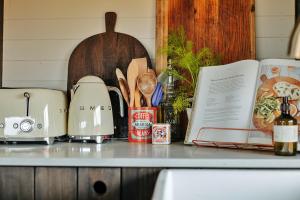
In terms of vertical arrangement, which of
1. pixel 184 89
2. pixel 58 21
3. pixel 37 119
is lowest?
pixel 37 119

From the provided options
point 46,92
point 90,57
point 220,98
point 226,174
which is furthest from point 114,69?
point 226,174

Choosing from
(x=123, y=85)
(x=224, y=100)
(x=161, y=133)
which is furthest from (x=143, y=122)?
(x=224, y=100)

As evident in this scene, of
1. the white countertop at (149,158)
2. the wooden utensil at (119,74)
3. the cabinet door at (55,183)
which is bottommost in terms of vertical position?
the cabinet door at (55,183)

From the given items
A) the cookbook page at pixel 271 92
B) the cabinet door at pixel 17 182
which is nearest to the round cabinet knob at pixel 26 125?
the cabinet door at pixel 17 182

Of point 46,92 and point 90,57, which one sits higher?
point 90,57

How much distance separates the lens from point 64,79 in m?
1.72

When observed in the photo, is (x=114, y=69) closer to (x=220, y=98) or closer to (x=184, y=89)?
(x=184, y=89)

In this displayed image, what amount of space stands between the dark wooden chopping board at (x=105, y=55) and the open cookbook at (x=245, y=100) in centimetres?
39

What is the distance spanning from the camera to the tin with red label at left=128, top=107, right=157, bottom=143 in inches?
59.1

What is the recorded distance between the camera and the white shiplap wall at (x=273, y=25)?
1656 mm

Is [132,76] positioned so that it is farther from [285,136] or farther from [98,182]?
[285,136]

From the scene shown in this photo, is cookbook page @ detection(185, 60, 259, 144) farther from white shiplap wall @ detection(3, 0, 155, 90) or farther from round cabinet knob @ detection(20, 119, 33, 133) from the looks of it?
round cabinet knob @ detection(20, 119, 33, 133)

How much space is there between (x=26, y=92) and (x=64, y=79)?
0.33m

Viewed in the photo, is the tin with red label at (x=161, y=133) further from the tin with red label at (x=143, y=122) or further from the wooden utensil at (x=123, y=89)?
Answer: the wooden utensil at (x=123, y=89)
